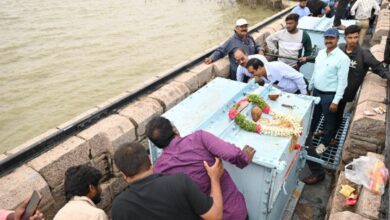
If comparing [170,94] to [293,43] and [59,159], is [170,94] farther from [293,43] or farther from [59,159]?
[293,43]

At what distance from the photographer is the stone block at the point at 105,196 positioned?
365 centimetres

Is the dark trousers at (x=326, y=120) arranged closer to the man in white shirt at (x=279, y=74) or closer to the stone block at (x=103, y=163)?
the man in white shirt at (x=279, y=74)

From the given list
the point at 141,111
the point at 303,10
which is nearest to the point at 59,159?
the point at 141,111

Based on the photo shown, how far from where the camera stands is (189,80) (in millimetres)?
4887

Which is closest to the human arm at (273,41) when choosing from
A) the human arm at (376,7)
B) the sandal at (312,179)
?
the sandal at (312,179)

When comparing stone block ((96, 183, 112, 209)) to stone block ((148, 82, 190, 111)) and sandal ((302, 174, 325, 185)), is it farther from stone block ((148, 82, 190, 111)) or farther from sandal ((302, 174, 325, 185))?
sandal ((302, 174, 325, 185))

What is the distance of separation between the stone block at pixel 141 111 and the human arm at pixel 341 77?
95.3 inches

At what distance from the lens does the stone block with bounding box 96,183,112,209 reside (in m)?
3.65

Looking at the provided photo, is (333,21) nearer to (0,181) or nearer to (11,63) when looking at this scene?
(0,181)

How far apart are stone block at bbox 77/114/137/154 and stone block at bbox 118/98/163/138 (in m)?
0.09

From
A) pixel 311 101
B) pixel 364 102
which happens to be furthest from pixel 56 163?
pixel 364 102

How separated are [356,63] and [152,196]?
369 centimetres

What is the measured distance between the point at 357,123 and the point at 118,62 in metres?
7.39

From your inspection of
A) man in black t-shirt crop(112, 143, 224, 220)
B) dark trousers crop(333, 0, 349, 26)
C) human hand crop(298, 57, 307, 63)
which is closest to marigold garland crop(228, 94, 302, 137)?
man in black t-shirt crop(112, 143, 224, 220)
